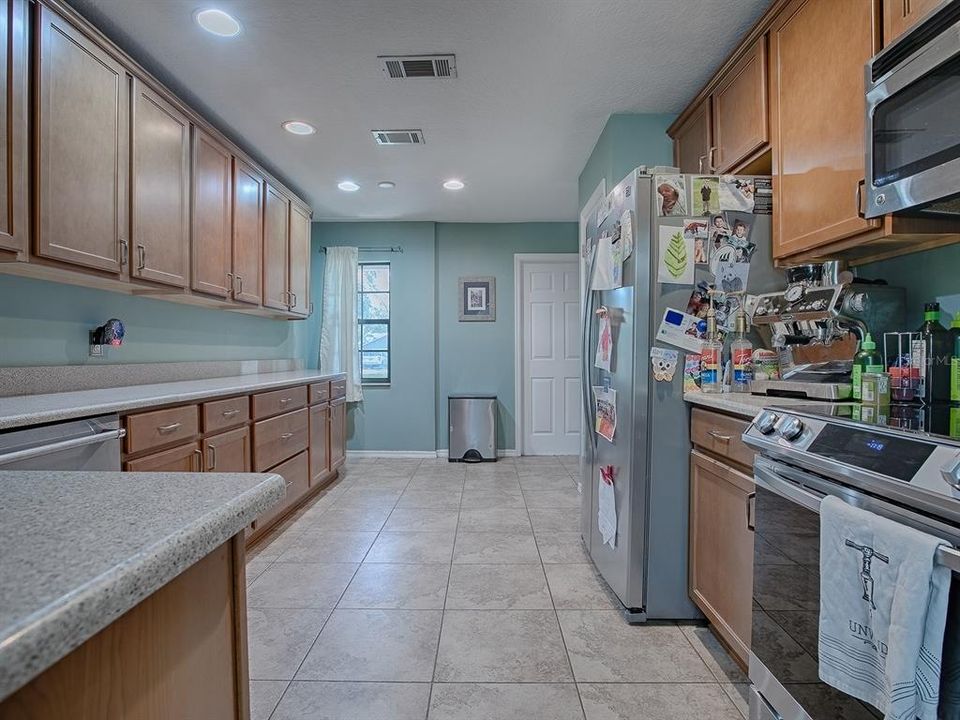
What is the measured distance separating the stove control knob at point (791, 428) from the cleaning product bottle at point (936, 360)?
0.53 m

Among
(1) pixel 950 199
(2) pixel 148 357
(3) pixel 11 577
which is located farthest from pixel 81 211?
(1) pixel 950 199

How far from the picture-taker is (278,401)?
301cm

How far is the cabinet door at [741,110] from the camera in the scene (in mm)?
1988

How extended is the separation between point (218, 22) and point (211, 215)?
1.07 m

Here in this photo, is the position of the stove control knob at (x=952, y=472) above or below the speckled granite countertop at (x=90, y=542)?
below

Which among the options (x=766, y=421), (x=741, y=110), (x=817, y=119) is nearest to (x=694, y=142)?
(x=741, y=110)

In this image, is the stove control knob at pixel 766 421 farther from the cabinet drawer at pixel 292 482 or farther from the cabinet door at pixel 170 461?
the cabinet drawer at pixel 292 482

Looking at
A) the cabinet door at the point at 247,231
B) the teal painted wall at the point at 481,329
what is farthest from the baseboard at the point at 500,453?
the cabinet door at the point at 247,231

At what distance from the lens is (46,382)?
2.13 m

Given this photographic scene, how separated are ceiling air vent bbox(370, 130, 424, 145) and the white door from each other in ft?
7.41

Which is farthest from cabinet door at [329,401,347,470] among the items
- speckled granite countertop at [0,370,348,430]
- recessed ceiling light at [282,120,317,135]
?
recessed ceiling light at [282,120,317,135]

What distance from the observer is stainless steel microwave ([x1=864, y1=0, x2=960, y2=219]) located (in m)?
1.20

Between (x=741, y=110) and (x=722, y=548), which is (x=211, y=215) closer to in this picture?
(x=741, y=110)

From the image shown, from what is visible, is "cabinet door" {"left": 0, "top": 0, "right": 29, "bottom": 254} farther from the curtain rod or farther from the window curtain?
the curtain rod
